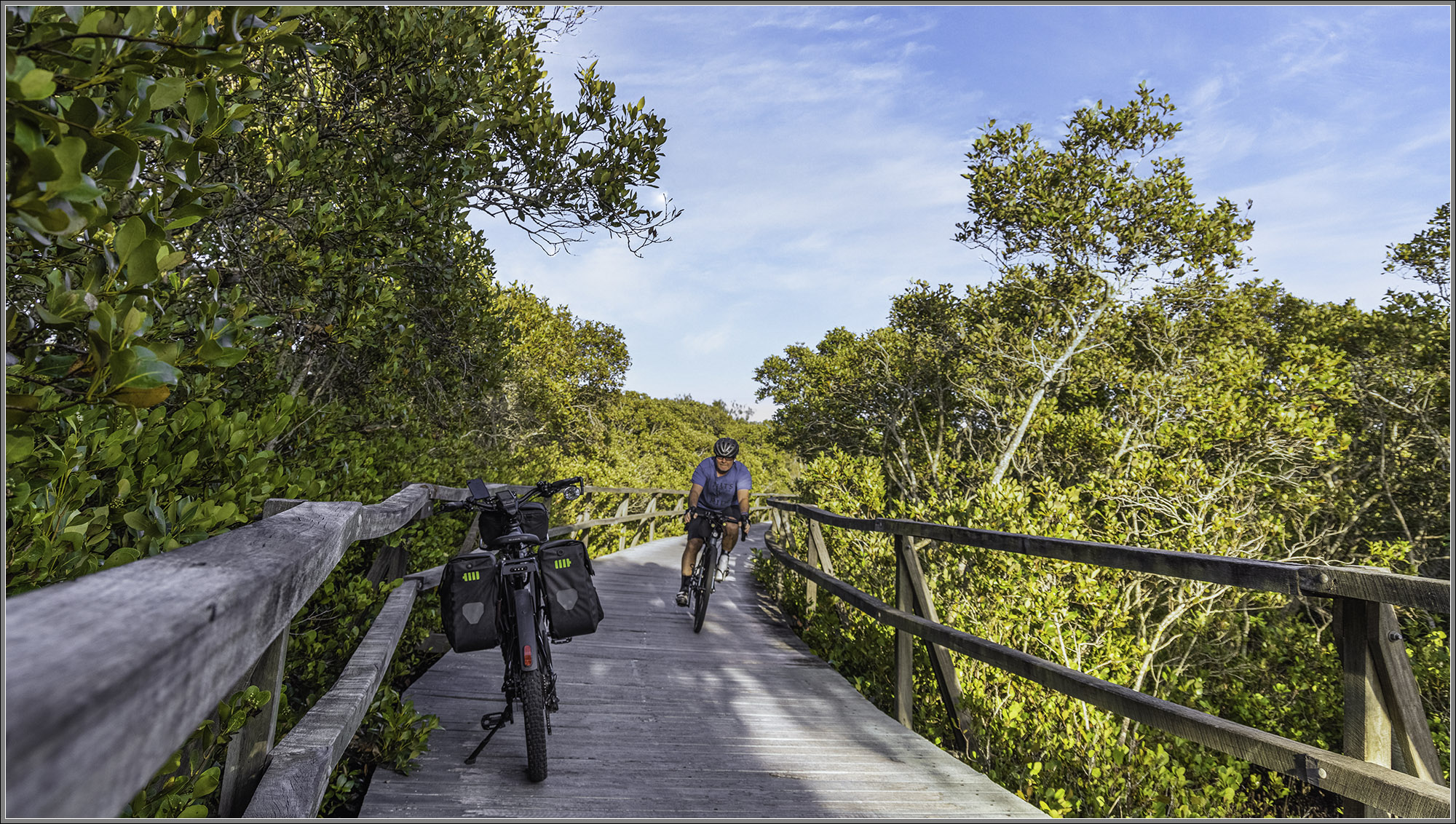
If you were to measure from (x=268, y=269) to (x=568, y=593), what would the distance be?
2403mm

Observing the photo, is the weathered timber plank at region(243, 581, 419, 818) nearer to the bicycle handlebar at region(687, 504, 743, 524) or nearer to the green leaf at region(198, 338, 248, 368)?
the green leaf at region(198, 338, 248, 368)

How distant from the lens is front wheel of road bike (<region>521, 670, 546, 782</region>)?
9.36 ft

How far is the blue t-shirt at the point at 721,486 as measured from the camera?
266 inches

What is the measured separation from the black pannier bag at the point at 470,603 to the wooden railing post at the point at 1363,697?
2.70 m

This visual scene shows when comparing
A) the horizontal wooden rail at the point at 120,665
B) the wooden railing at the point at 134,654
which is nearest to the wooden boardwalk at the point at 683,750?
the wooden railing at the point at 134,654

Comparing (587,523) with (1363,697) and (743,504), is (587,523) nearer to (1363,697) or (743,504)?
(743,504)

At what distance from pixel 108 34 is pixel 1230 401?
9728 mm

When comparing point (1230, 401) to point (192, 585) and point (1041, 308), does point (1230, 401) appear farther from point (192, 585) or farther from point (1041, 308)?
point (192, 585)

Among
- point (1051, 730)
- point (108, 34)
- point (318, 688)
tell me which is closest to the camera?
point (108, 34)

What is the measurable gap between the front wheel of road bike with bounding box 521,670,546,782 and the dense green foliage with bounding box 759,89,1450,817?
8.17 feet

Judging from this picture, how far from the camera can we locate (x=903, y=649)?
4113 millimetres

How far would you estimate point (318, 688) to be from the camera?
3043 millimetres

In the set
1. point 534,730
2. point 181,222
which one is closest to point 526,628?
point 534,730

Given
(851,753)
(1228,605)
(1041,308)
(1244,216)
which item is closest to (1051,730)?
(851,753)
